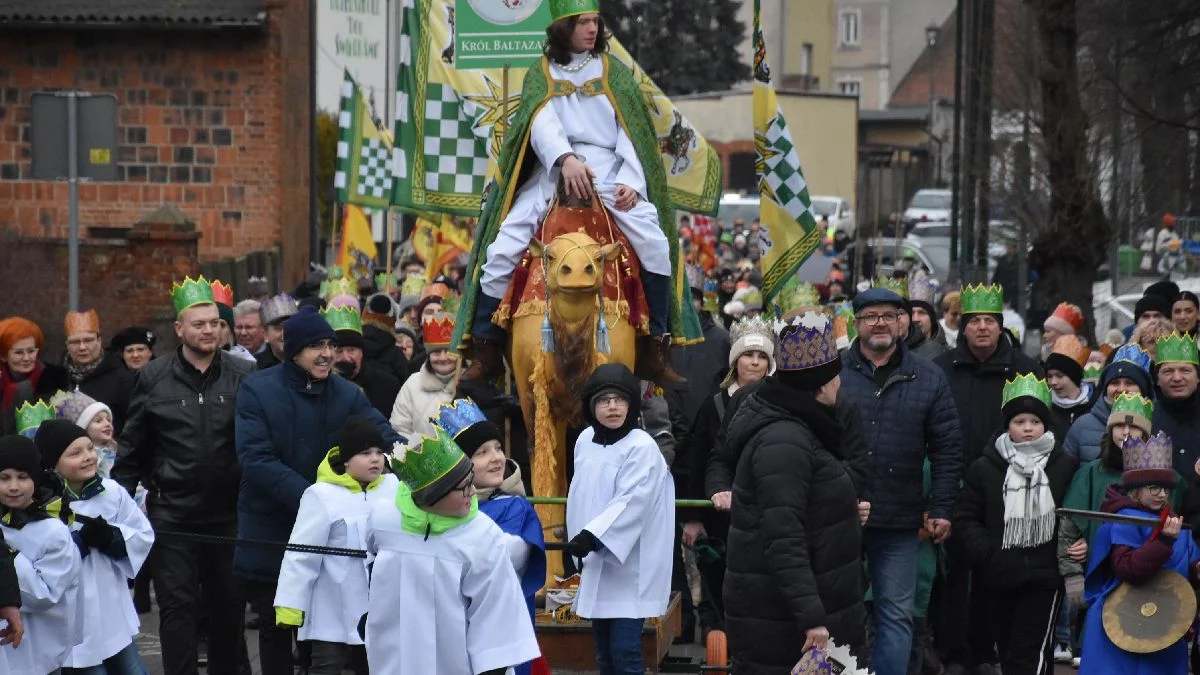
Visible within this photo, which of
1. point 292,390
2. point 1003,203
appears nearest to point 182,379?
point 292,390

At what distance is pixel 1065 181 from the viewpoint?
21.7 metres

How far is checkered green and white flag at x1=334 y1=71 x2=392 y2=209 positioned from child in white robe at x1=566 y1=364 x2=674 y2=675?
43.6 ft

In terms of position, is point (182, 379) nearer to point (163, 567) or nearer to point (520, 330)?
point (163, 567)

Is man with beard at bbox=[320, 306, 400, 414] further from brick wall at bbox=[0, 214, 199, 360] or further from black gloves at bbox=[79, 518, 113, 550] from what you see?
brick wall at bbox=[0, 214, 199, 360]

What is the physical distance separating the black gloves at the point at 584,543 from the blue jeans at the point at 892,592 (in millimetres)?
1794

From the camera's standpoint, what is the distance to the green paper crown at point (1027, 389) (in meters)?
10.5

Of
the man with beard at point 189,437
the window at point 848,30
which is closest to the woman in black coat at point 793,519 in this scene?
the man with beard at point 189,437

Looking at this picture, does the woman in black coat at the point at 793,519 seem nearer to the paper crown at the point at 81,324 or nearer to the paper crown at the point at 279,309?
the paper crown at the point at 279,309

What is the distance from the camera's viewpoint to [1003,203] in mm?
25141

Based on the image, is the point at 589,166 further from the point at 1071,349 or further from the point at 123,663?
the point at 123,663

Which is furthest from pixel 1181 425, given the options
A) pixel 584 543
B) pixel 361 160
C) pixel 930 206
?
pixel 930 206

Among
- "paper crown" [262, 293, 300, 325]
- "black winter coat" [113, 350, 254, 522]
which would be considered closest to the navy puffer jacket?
"black winter coat" [113, 350, 254, 522]

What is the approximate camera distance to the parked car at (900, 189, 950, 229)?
50.0 meters

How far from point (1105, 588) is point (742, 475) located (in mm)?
2672
